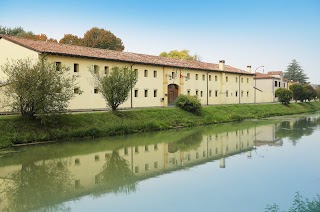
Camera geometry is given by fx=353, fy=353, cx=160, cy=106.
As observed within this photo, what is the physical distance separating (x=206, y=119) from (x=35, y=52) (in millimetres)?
18152

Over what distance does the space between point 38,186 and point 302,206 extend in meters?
8.93

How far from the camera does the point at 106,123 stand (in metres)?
26.9

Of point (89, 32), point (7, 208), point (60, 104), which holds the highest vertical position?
point (89, 32)

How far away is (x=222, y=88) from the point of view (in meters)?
51.0

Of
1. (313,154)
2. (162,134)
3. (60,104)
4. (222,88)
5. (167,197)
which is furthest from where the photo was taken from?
(222,88)

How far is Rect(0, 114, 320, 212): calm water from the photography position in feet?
35.1

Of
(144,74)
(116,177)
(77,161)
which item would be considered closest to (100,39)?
(144,74)

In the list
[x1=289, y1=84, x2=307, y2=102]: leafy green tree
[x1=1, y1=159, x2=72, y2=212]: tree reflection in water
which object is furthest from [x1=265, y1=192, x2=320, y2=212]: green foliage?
[x1=289, y1=84, x2=307, y2=102]: leafy green tree

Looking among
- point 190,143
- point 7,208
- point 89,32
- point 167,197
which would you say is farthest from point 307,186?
point 89,32

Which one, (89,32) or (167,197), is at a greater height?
(89,32)

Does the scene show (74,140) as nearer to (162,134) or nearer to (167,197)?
(162,134)

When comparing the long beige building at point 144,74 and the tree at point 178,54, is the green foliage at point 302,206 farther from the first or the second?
the tree at point 178,54

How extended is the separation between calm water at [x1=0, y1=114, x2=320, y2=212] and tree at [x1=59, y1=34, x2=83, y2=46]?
4261 cm

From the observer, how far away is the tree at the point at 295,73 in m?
108
